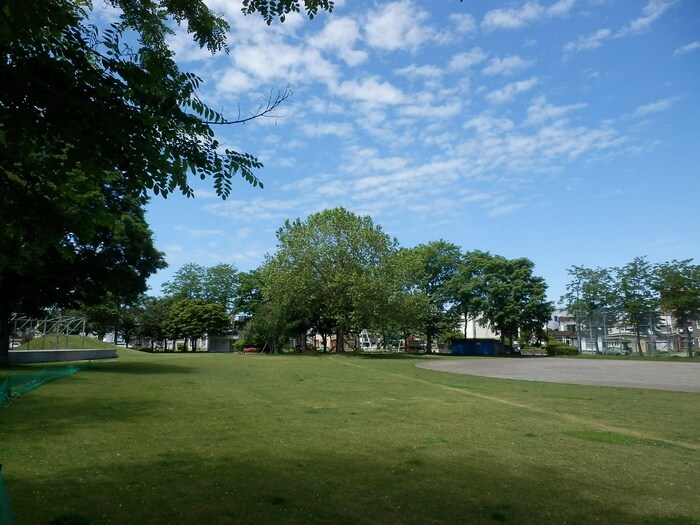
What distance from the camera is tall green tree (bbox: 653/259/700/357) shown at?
5300 centimetres

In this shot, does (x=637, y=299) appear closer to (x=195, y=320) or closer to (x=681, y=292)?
(x=681, y=292)

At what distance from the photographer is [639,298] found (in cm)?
6134

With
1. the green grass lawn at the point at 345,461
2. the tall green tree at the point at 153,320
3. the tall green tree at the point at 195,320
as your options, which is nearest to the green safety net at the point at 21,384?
the green grass lawn at the point at 345,461

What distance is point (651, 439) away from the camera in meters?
9.10

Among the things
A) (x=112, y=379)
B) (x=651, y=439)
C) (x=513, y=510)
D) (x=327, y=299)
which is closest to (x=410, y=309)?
(x=327, y=299)

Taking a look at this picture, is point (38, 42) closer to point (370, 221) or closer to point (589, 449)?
point (589, 449)

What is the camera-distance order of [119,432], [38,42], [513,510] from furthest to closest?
[119,432] → [513,510] → [38,42]

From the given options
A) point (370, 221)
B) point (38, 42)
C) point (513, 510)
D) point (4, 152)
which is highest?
point (370, 221)

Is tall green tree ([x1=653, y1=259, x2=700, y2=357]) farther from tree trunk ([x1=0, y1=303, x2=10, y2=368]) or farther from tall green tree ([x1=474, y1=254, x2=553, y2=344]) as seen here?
tree trunk ([x1=0, y1=303, x2=10, y2=368])

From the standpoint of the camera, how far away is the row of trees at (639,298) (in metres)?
54.3

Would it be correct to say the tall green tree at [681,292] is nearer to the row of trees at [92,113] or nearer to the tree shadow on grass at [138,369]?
the tree shadow on grass at [138,369]

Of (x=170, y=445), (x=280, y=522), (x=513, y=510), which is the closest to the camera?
(x=280, y=522)

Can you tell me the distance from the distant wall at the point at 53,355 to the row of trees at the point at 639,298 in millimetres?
52070

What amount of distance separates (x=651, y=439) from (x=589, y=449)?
173cm
